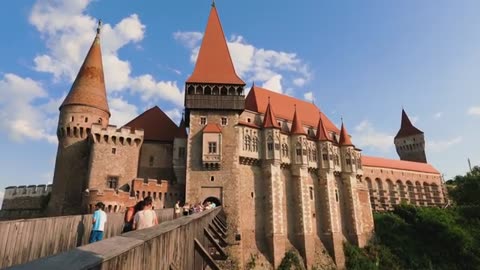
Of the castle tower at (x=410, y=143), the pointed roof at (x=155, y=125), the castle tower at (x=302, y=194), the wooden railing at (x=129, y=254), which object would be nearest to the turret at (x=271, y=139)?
the castle tower at (x=302, y=194)

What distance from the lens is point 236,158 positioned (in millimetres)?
25812

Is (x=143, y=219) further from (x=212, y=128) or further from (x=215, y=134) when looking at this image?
(x=212, y=128)

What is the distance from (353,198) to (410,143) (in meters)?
33.4

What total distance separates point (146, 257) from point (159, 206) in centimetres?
2251

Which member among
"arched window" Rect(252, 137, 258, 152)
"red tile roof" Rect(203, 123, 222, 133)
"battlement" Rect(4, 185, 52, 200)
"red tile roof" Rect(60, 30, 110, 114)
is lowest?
"battlement" Rect(4, 185, 52, 200)

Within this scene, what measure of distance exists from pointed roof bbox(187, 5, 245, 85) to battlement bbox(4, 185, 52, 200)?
1534cm

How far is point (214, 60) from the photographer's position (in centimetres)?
2962

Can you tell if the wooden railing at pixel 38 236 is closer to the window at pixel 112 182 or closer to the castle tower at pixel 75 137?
the window at pixel 112 182

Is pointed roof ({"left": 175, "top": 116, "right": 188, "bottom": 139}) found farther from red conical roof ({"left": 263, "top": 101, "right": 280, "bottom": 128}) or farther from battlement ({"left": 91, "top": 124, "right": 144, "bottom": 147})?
red conical roof ({"left": 263, "top": 101, "right": 280, "bottom": 128})

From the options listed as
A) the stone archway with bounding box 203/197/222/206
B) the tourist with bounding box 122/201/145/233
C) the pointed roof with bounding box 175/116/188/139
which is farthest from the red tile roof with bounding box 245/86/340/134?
the tourist with bounding box 122/201/145/233

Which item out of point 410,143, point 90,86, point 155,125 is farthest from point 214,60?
point 410,143

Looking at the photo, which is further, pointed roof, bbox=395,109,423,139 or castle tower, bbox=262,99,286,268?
pointed roof, bbox=395,109,423,139

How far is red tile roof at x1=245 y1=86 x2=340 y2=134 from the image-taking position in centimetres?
3212

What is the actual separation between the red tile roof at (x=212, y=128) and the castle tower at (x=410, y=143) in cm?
4521
